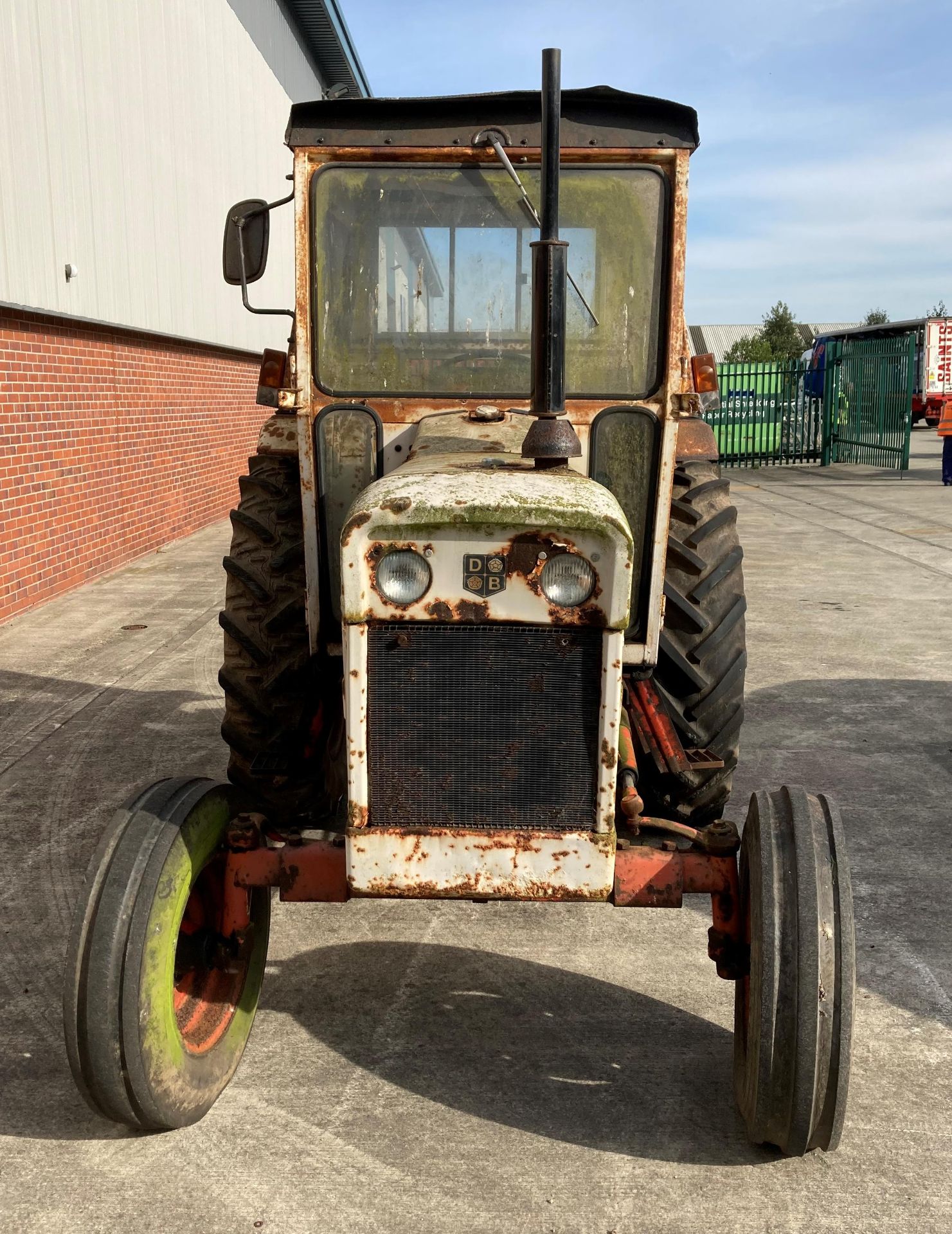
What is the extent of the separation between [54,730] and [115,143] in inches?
265

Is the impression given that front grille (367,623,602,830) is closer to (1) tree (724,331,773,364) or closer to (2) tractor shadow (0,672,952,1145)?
(2) tractor shadow (0,672,952,1145)

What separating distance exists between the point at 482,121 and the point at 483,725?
1977 millimetres

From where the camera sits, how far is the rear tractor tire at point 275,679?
411 cm

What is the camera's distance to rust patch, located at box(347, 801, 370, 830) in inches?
114

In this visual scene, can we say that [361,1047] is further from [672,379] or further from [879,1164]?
[672,379]

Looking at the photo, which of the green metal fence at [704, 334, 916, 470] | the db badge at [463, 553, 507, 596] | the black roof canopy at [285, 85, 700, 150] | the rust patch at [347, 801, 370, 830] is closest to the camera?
the db badge at [463, 553, 507, 596]

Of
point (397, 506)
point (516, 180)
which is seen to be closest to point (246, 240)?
point (516, 180)

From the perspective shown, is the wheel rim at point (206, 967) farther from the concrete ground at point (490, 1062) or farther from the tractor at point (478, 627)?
the concrete ground at point (490, 1062)

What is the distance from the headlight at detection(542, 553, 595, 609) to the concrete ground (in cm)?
129

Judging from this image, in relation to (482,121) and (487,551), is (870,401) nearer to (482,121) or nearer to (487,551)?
(482,121)

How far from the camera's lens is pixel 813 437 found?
24.0 metres

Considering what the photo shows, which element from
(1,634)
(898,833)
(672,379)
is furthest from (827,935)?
(1,634)

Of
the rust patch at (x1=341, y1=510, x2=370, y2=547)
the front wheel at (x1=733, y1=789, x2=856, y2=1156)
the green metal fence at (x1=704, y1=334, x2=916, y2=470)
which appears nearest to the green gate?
the green metal fence at (x1=704, y1=334, x2=916, y2=470)

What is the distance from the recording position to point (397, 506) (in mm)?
2787
